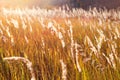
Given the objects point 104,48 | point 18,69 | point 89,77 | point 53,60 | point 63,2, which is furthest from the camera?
point 63,2

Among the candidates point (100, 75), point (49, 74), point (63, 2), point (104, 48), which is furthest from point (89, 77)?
point (63, 2)

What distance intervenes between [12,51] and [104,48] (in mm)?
1027

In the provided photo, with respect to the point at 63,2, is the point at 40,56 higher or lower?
lower

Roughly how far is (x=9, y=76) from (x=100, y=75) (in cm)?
63

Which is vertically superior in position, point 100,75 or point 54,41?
point 54,41

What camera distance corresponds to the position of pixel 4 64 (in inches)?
90.4

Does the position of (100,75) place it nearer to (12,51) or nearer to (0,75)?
(0,75)

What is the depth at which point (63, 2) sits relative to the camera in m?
17.9

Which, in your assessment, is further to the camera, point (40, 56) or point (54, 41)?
point (54, 41)

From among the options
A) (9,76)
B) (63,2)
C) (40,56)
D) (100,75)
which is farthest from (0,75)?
(63,2)

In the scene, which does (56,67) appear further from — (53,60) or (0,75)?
(0,75)

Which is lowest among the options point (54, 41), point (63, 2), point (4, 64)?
point (4, 64)

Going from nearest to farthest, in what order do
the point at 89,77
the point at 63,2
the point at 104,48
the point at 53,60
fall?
the point at 89,77, the point at 53,60, the point at 104,48, the point at 63,2

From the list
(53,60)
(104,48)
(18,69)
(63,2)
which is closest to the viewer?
(18,69)
